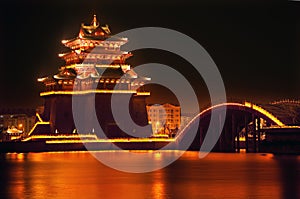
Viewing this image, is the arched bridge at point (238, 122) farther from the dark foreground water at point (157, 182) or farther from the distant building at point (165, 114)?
the distant building at point (165, 114)

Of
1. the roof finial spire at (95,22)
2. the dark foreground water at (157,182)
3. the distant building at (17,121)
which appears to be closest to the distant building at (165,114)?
the distant building at (17,121)

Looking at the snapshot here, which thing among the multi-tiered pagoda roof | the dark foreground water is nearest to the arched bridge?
the multi-tiered pagoda roof

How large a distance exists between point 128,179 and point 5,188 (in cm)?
595

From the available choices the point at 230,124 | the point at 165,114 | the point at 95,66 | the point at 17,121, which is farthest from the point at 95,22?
the point at 165,114

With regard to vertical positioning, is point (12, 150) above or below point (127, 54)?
below

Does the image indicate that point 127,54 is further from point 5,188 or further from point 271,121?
point 5,188

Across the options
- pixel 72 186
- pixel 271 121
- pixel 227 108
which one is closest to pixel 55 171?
pixel 72 186

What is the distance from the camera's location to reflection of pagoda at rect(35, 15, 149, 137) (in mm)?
81438

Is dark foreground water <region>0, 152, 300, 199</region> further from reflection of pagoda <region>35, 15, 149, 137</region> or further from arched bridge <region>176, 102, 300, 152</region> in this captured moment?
reflection of pagoda <region>35, 15, 149, 137</region>

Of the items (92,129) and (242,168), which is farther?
(92,129)

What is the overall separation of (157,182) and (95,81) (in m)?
47.8

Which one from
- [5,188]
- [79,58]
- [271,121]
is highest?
[79,58]

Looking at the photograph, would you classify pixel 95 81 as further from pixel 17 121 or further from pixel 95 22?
pixel 17 121

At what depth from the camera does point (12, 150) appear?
7812 centimetres
